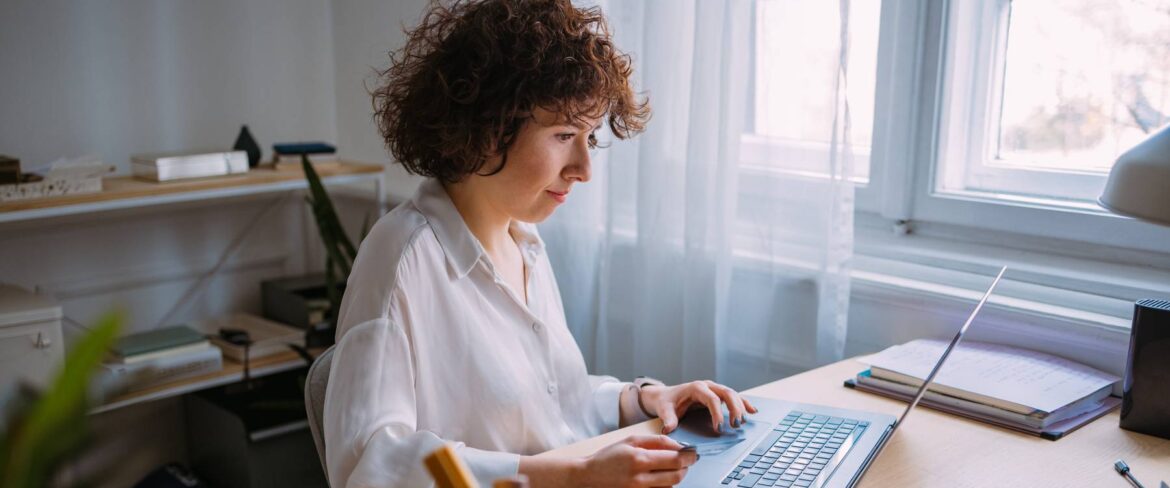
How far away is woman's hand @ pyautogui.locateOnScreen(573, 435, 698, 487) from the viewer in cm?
108

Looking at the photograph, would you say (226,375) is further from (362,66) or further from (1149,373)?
(1149,373)

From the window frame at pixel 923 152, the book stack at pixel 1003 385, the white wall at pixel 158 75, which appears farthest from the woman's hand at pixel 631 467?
the white wall at pixel 158 75

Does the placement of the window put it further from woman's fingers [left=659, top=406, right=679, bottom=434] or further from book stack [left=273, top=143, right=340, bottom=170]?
book stack [left=273, top=143, right=340, bottom=170]

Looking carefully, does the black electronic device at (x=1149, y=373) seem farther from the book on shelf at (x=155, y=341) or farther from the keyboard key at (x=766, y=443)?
the book on shelf at (x=155, y=341)

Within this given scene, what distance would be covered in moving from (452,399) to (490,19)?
0.51 m

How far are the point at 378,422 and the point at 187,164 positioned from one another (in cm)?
136

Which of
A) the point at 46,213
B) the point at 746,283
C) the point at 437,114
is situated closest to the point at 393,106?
the point at 437,114

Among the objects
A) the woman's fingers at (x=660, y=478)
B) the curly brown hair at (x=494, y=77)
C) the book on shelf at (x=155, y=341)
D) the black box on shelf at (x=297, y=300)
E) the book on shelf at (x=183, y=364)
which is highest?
the curly brown hair at (x=494, y=77)

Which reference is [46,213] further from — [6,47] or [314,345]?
[314,345]

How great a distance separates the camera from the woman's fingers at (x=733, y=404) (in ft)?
4.35

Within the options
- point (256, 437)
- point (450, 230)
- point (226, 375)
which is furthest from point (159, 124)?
point (450, 230)

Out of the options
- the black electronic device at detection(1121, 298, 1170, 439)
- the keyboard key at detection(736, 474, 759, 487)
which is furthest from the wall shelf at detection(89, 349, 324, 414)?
the black electronic device at detection(1121, 298, 1170, 439)

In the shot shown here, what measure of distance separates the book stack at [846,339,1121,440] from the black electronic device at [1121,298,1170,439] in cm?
6

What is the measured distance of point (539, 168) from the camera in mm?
1357
